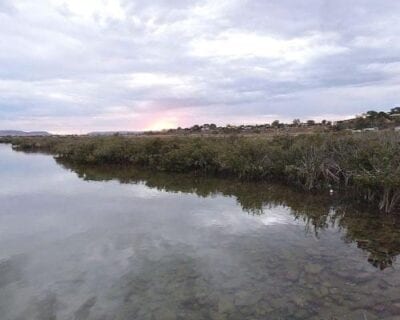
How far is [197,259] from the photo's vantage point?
9875mm

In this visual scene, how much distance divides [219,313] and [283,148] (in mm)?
18262

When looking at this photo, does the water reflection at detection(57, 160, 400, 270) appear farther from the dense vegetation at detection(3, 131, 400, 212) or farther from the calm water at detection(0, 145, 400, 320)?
the dense vegetation at detection(3, 131, 400, 212)

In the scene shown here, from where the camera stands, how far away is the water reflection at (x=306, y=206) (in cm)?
1129

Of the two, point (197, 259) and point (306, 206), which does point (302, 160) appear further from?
point (197, 259)

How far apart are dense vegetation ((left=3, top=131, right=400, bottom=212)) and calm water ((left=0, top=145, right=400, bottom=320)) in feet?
4.89

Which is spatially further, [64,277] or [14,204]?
[14,204]

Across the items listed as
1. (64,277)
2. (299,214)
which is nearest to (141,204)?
(299,214)

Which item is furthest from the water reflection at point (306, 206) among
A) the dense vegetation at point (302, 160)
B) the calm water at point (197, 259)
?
the dense vegetation at point (302, 160)

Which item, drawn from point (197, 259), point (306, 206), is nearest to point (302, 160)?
point (306, 206)

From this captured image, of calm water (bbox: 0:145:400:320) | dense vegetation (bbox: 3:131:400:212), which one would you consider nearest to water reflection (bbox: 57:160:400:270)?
calm water (bbox: 0:145:400:320)

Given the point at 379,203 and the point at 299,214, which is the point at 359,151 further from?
the point at 299,214

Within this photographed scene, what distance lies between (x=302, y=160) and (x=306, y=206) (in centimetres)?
491

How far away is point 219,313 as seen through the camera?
7105 millimetres

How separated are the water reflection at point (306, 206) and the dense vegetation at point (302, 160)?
105cm
